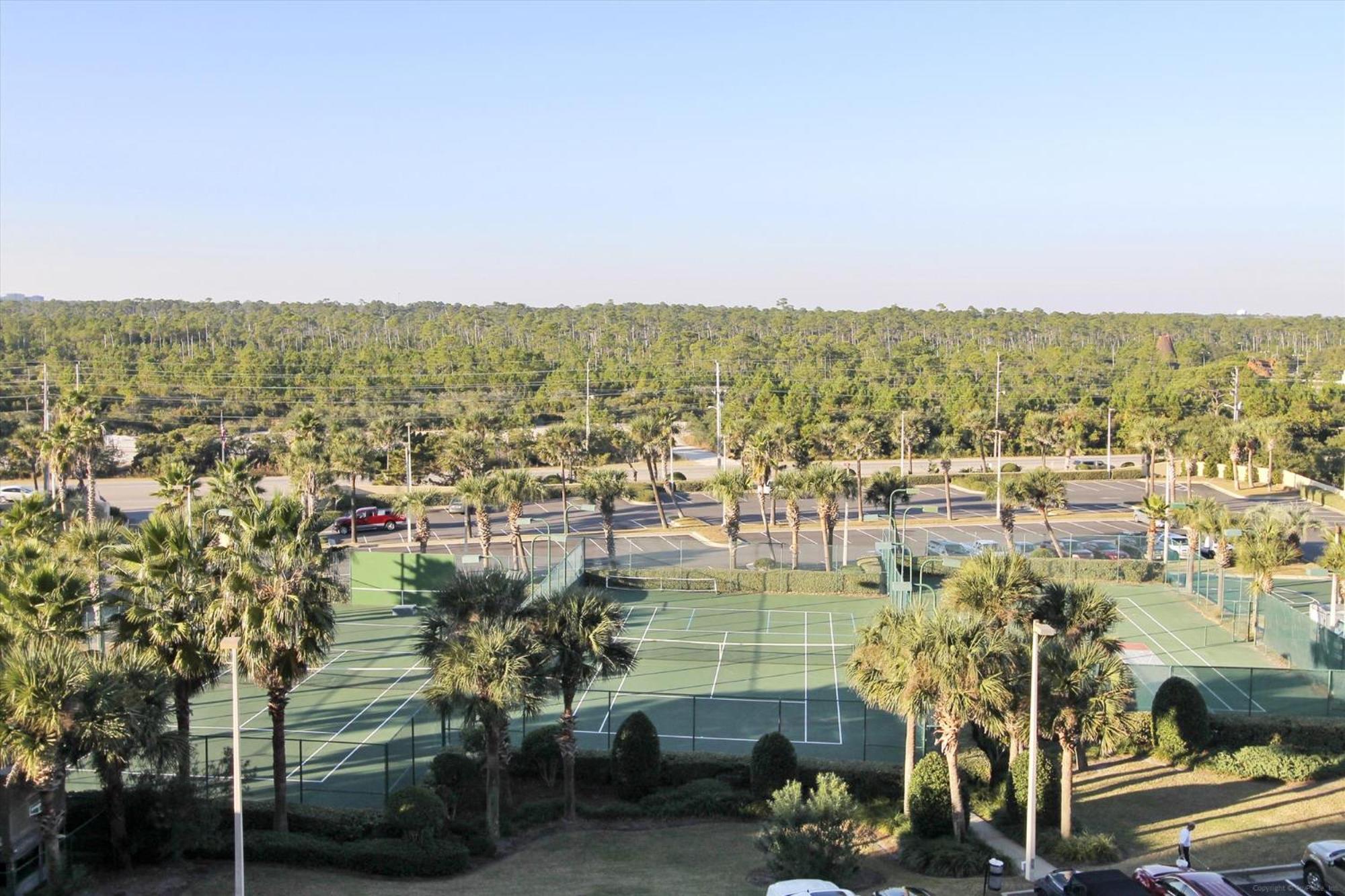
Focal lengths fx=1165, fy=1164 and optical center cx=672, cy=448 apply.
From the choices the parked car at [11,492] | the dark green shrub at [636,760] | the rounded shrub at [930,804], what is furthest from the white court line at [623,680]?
the parked car at [11,492]

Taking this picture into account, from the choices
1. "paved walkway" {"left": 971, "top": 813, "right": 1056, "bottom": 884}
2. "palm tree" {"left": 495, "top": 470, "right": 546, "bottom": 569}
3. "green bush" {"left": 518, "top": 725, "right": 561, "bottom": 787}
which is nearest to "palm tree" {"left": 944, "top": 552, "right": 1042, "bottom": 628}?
"paved walkway" {"left": 971, "top": 813, "right": 1056, "bottom": 884}

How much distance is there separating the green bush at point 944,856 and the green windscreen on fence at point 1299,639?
16260 mm

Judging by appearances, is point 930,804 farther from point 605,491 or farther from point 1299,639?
point 605,491

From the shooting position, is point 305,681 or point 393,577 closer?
point 305,681

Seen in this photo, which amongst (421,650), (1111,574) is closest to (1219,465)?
(1111,574)

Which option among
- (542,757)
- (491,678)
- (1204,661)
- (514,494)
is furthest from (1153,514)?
(491,678)

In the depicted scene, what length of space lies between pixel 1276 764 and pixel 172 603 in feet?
74.7

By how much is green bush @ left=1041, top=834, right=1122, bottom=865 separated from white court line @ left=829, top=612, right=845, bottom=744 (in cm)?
754

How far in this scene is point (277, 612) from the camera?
20125 millimetres

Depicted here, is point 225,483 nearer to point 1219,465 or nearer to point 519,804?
point 519,804

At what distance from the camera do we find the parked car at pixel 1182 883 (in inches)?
667

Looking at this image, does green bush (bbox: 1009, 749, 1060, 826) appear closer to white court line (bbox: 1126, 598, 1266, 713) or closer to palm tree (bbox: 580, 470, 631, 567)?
white court line (bbox: 1126, 598, 1266, 713)

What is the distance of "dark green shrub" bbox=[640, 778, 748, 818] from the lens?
937 inches

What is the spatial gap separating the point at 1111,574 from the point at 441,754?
3181 cm
